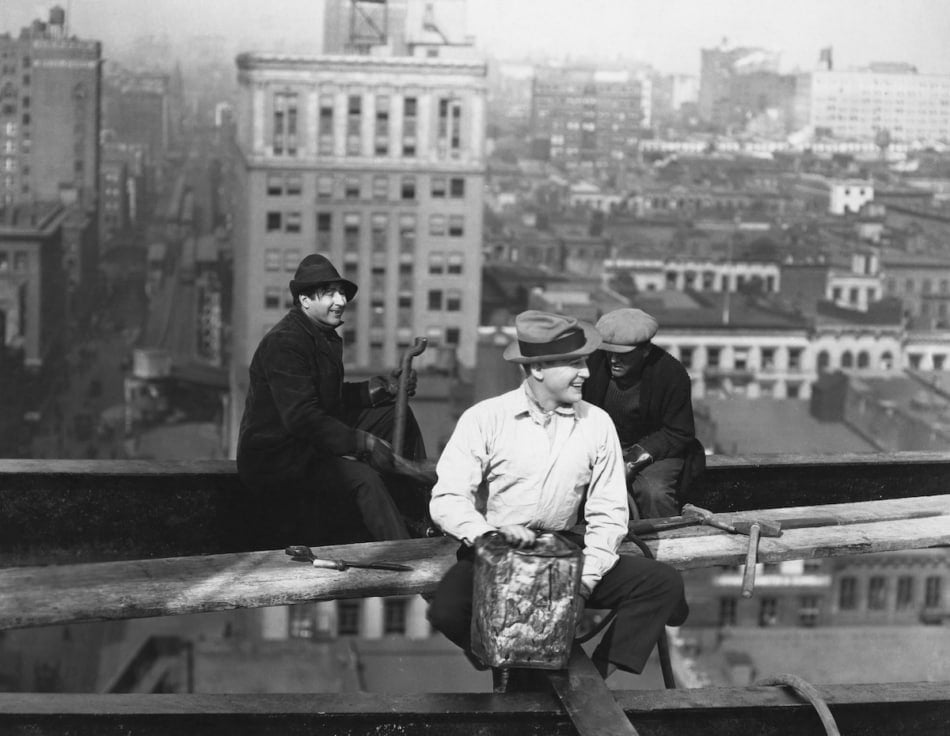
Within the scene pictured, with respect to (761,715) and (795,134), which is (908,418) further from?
(761,715)

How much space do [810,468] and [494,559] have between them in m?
2.96

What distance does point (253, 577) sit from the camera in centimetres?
451

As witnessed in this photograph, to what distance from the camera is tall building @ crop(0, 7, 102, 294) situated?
83.1 metres

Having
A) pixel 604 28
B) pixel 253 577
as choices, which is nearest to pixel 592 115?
pixel 604 28

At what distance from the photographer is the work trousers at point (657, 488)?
238 inches

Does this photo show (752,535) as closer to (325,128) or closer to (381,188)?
(325,128)

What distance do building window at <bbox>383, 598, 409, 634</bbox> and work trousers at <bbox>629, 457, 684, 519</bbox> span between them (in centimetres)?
5898

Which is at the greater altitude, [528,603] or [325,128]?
[528,603]

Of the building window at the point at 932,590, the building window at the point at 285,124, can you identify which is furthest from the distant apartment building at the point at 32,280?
the building window at the point at 932,590

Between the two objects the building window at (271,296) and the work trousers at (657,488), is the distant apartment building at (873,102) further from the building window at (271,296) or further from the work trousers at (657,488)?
the work trousers at (657,488)

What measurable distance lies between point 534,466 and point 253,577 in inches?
33.1

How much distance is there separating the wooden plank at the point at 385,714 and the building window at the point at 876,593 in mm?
66996

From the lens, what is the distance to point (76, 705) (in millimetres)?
4078

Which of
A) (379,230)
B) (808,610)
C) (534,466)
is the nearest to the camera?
(534,466)
